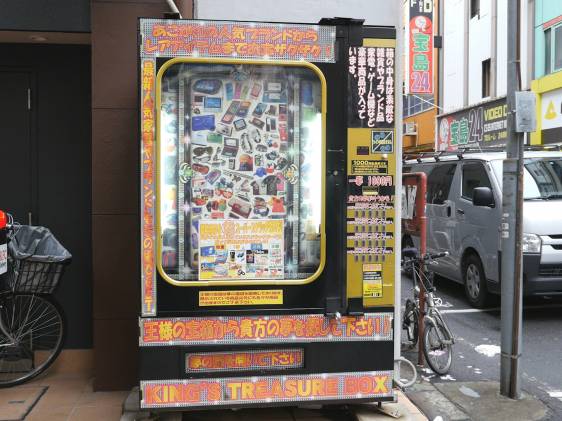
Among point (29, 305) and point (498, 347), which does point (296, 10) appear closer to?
point (29, 305)

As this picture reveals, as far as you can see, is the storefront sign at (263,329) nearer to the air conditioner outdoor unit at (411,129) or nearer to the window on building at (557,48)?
the window on building at (557,48)

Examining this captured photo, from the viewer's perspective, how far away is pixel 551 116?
17797 mm

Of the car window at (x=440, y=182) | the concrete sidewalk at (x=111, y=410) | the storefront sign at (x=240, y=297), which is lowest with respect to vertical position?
the concrete sidewalk at (x=111, y=410)

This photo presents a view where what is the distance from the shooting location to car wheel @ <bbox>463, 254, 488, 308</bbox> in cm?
818

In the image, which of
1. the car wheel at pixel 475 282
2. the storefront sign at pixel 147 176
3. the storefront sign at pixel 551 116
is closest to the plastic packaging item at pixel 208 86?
the storefront sign at pixel 147 176

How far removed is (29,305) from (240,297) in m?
2.15

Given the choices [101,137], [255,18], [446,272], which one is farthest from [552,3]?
[101,137]

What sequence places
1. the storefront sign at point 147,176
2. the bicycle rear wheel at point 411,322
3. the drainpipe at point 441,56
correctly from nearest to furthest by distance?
the storefront sign at point 147,176
the bicycle rear wheel at point 411,322
the drainpipe at point 441,56

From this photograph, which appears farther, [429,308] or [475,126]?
[475,126]

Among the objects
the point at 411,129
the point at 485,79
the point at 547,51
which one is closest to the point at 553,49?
the point at 547,51

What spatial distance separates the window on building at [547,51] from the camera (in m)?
18.0

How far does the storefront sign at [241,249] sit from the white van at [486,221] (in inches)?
176

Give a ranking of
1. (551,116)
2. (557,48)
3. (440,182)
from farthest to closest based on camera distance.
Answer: (551,116) < (557,48) < (440,182)

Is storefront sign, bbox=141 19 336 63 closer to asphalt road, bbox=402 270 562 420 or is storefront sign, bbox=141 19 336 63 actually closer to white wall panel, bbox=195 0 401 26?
white wall panel, bbox=195 0 401 26
